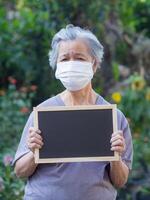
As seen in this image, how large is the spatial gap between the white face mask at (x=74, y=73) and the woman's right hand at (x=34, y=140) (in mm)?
313

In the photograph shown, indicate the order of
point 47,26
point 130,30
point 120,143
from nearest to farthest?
point 120,143 < point 47,26 < point 130,30

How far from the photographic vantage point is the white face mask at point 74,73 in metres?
3.94

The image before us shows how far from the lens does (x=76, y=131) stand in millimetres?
3906

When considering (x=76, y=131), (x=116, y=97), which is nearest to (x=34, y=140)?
(x=76, y=131)

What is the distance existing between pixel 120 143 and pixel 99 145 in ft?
0.42

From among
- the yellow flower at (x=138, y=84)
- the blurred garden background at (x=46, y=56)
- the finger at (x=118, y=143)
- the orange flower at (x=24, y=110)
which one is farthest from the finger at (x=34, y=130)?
the yellow flower at (x=138, y=84)

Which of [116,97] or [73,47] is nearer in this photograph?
[73,47]

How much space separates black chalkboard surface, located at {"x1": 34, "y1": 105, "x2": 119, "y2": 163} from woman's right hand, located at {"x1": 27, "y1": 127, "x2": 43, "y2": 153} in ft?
0.12

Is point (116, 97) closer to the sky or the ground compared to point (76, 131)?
closer to the ground

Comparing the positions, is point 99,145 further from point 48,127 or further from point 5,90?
point 5,90

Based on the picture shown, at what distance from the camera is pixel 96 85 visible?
28.5 feet

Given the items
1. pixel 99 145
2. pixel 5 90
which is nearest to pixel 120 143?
pixel 99 145

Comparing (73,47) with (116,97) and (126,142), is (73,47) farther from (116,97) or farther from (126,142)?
(116,97)

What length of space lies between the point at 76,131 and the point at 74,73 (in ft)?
0.98
